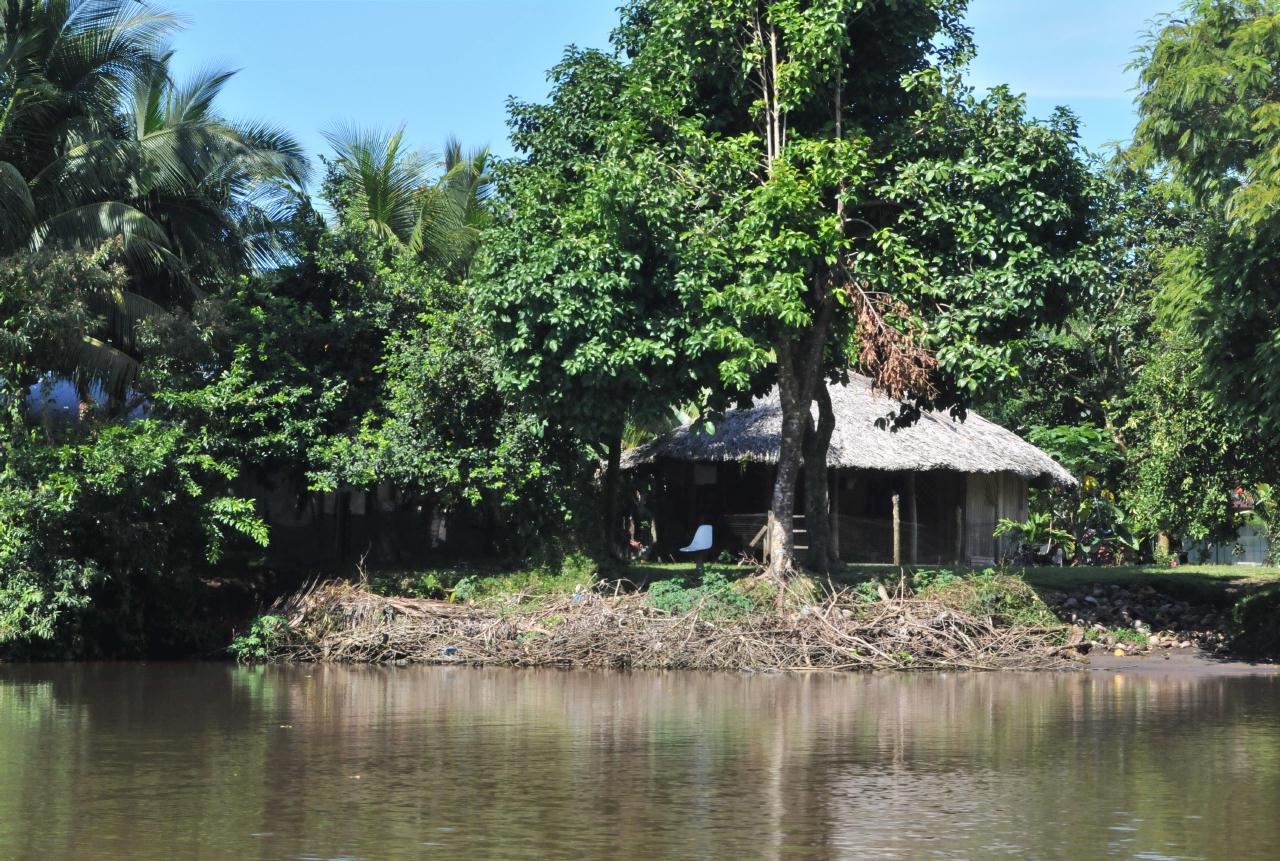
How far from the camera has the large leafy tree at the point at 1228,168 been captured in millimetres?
15484

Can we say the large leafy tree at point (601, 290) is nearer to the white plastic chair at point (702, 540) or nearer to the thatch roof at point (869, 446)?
the thatch roof at point (869, 446)

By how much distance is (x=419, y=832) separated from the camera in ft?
25.9

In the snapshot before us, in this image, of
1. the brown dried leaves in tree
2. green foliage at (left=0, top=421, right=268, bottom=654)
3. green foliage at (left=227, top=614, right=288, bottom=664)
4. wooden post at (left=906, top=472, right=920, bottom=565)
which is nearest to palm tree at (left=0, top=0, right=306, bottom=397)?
green foliage at (left=0, top=421, right=268, bottom=654)

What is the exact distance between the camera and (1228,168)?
642 inches

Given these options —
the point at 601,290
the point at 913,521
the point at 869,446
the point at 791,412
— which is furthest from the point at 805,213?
the point at 913,521

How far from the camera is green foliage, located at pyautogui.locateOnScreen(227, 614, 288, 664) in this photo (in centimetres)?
1931

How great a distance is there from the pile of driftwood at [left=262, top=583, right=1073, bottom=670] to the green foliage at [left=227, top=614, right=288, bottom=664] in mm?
123

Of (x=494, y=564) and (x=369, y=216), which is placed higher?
(x=369, y=216)

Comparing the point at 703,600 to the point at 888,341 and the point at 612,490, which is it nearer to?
the point at 888,341

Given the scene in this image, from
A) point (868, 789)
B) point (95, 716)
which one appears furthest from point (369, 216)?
point (868, 789)

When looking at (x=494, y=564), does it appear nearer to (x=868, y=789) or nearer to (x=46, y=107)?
(x=46, y=107)

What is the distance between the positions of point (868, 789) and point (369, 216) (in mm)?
23587

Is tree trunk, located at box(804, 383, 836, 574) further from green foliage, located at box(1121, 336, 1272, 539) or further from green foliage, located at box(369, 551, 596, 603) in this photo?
green foliage, located at box(1121, 336, 1272, 539)

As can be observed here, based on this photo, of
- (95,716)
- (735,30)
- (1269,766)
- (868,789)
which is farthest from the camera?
(735,30)
